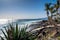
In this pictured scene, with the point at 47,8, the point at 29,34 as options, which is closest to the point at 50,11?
the point at 47,8

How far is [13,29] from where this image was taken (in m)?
1.40

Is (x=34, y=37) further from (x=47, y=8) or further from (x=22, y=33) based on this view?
(x=47, y=8)

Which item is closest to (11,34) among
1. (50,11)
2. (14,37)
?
(14,37)

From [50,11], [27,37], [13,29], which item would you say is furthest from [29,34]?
[50,11]

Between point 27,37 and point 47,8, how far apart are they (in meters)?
10.3

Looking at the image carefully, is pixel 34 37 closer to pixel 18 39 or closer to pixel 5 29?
pixel 18 39

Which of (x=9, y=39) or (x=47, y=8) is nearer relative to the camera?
(x=9, y=39)

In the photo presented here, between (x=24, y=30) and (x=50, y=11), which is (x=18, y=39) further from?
(x=50, y=11)

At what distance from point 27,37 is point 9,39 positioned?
153 mm

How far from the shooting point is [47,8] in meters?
11.7

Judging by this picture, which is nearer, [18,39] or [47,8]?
[18,39]

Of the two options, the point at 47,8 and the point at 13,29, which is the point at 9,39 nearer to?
the point at 13,29

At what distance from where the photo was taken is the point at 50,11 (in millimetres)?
11328

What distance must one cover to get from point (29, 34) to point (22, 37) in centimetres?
7
